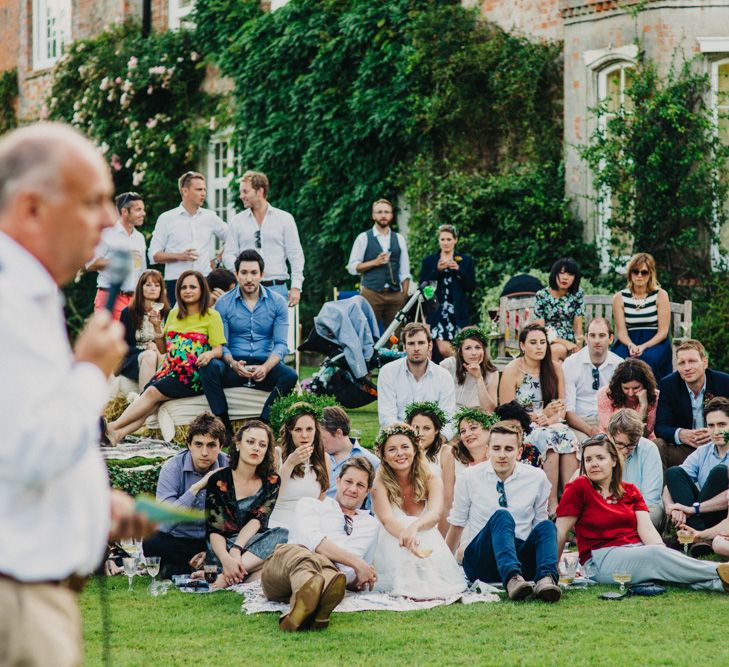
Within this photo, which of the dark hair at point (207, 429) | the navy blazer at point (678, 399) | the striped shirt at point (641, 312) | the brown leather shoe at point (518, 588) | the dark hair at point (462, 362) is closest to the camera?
the brown leather shoe at point (518, 588)

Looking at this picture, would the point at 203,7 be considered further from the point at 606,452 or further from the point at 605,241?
the point at 606,452

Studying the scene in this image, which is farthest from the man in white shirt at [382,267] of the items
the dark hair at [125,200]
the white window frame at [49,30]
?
the white window frame at [49,30]

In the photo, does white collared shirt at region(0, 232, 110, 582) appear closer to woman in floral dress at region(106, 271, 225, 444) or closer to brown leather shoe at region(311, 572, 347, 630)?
brown leather shoe at region(311, 572, 347, 630)

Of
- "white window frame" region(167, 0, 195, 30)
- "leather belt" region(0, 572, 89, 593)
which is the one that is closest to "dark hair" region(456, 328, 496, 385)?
"leather belt" region(0, 572, 89, 593)

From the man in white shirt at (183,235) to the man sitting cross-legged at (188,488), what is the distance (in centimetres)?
343

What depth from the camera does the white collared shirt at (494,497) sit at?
23.6 feet

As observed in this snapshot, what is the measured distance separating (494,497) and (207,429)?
1770 millimetres

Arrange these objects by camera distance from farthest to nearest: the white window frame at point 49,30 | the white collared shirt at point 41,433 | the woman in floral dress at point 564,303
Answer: the white window frame at point 49,30 < the woman in floral dress at point 564,303 < the white collared shirt at point 41,433

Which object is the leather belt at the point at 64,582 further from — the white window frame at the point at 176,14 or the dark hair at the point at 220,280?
the white window frame at the point at 176,14

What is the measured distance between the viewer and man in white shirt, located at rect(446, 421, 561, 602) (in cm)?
672

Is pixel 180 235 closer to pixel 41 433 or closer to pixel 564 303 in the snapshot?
pixel 564 303

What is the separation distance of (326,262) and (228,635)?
443 inches

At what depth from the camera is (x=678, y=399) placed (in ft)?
28.7

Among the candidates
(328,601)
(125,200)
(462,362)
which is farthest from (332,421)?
(125,200)
